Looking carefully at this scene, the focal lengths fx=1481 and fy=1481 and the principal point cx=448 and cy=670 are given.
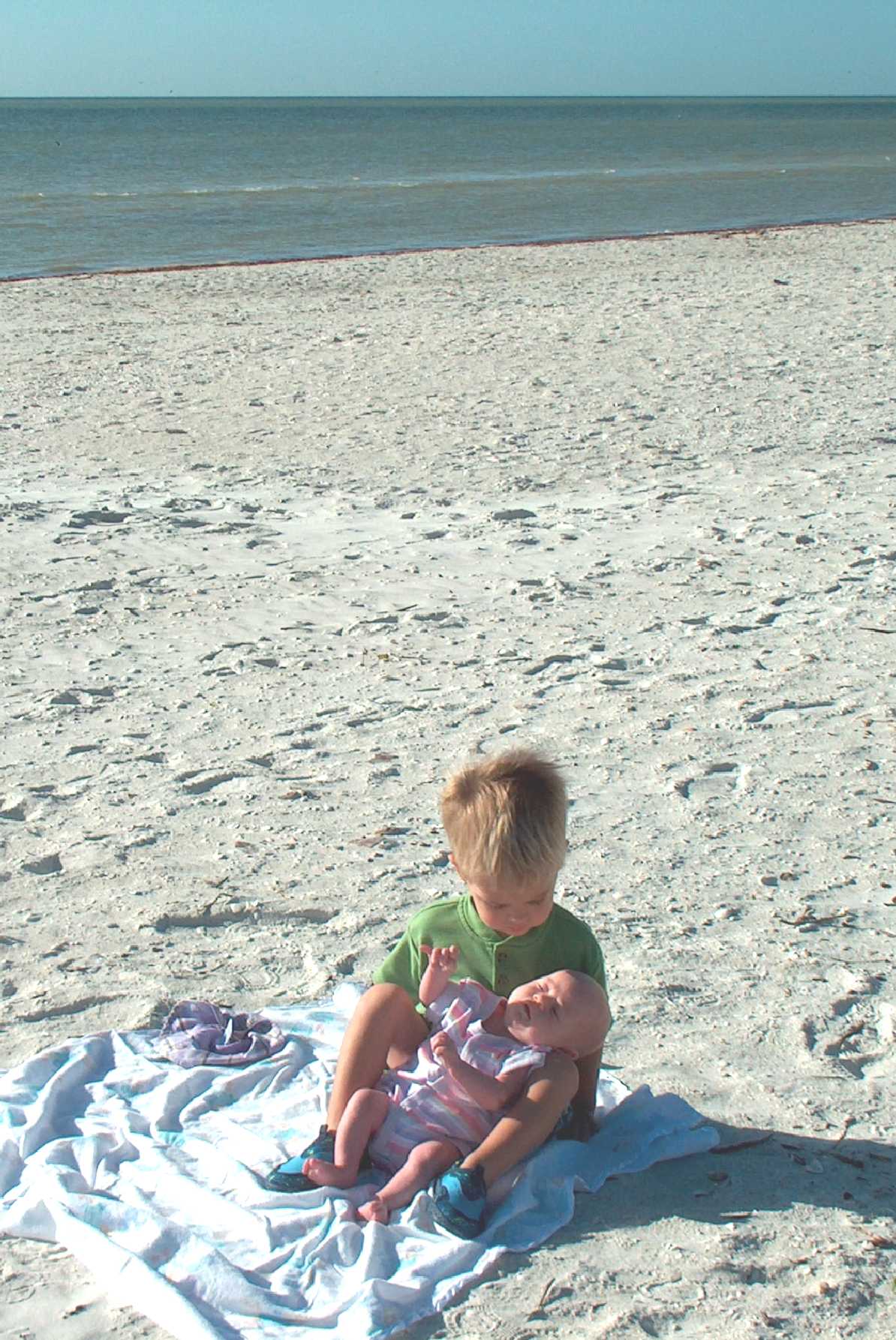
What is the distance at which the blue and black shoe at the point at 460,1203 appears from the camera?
2457 millimetres

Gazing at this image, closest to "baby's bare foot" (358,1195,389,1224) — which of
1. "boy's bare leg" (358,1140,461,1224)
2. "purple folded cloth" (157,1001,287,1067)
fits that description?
"boy's bare leg" (358,1140,461,1224)

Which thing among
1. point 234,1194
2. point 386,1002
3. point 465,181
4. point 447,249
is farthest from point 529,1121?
point 465,181

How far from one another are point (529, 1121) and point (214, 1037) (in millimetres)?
759

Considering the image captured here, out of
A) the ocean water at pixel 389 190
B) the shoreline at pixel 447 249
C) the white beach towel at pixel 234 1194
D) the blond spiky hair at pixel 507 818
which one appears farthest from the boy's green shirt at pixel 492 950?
the ocean water at pixel 389 190

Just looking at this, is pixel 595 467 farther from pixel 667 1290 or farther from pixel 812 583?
pixel 667 1290

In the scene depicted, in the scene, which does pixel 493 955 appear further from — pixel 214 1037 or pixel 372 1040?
pixel 214 1037

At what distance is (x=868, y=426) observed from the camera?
28.7 ft

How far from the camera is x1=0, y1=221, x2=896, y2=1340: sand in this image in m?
2.61

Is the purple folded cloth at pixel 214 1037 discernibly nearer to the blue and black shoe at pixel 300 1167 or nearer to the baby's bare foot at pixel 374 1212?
the blue and black shoe at pixel 300 1167

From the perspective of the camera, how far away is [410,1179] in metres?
2.56

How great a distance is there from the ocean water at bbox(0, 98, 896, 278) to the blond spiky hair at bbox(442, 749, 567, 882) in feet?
54.4

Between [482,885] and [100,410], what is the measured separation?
7.40 m

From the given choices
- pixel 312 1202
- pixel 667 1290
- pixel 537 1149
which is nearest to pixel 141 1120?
pixel 312 1202

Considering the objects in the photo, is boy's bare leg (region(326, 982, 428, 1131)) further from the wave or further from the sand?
the wave
